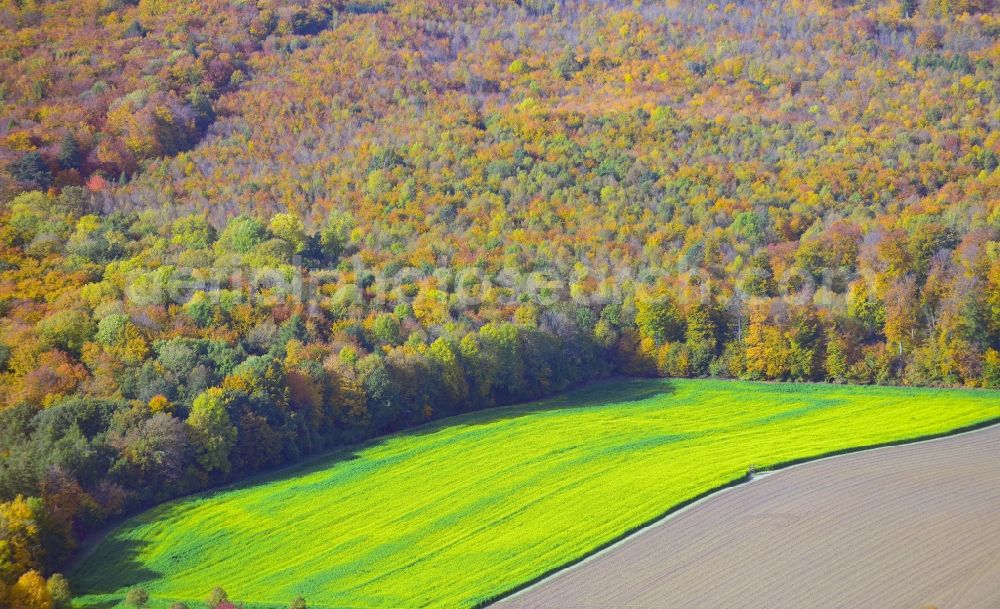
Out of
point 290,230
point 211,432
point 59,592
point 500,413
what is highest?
point 290,230

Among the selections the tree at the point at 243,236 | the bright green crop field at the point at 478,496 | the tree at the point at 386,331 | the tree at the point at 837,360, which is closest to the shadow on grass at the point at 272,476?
the bright green crop field at the point at 478,496

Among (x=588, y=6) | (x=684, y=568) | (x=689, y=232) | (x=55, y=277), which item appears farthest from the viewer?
(x=588, y=6)

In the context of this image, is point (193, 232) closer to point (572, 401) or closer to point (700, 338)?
point (572, 401)

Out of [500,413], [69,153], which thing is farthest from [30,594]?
[69,153]

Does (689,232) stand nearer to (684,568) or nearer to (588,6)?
(684,568)

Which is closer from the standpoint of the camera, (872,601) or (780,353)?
(872,601)

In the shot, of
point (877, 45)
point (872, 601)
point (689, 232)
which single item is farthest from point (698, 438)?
point (877, 45)

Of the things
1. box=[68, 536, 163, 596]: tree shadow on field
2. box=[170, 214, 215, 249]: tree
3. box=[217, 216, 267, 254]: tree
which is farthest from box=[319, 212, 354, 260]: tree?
box=[68, 536, 163, 596]: tree shadow on field
